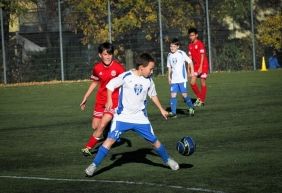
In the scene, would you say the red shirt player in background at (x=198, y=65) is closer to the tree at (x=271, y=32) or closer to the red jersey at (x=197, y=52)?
the red jersey at (x=197, y=52)

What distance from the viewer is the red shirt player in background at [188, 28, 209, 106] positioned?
24562 millimetres

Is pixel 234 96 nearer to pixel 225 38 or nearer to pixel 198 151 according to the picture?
pixel 198 151

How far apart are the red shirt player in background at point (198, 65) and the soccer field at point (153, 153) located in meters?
0.43

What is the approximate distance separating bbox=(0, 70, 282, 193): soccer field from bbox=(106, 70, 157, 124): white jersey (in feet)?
2.83

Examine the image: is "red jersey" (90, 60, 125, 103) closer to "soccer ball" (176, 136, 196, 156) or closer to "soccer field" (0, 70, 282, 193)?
"soccer field" (0, 70, 282, 193)

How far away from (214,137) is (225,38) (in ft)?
103

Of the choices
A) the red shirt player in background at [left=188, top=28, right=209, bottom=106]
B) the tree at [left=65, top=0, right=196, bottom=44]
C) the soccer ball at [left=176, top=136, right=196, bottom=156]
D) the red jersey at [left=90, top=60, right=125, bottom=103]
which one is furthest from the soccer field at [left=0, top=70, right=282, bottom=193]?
the tree at [left=65, top=0, right=196, bottom=44]

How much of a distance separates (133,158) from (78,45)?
2776 centimetres

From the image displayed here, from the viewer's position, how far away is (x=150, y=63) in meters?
12.7

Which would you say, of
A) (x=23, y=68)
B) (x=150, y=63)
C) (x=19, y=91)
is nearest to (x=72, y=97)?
(x=19, y=91)

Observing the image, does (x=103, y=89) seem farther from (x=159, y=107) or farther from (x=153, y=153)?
(x=159, y=107)

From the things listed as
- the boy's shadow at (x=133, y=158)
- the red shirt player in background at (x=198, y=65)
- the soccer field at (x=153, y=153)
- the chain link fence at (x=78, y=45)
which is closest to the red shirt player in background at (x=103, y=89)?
the soccer field at (x=153, y=153)

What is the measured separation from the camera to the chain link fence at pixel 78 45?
4122 centimetres

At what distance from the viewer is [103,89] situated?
16047 mm
